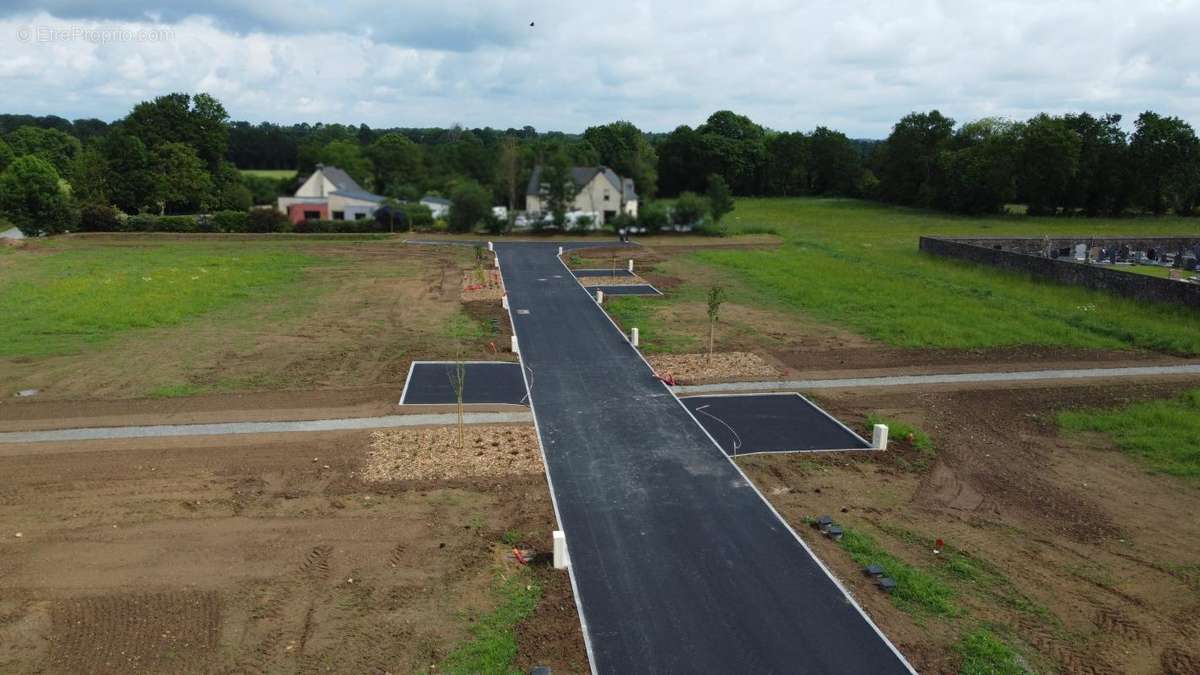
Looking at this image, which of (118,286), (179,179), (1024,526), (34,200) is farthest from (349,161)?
(1024,526)

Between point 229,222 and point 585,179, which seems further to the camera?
point 585,179

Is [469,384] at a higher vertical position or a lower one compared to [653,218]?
lower

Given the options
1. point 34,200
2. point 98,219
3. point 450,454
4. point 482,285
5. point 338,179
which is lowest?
point 450,454

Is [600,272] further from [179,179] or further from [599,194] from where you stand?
[179,179]

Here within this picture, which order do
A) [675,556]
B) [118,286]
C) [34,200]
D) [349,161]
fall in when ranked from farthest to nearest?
[349,161] → [34,200] → [118,286] → [675,556]

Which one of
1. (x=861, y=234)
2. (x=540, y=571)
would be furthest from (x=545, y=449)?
(x=861, y=234)

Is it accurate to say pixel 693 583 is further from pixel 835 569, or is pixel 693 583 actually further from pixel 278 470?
pixel 278 470

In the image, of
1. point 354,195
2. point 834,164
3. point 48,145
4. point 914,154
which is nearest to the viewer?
point 354,195
